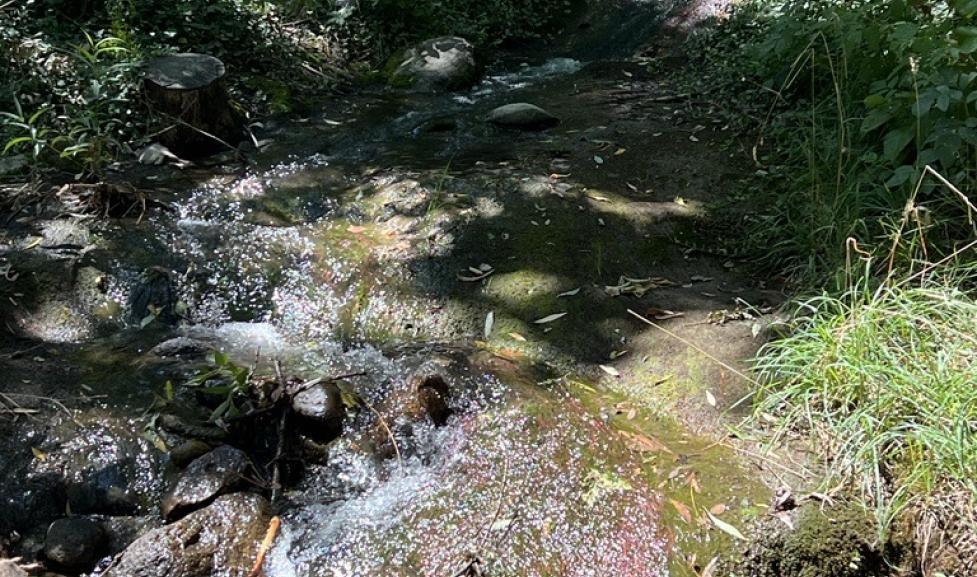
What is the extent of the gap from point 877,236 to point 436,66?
5210 mm

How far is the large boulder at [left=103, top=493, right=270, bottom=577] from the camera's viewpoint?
2.71m

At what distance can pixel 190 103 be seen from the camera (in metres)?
5.91

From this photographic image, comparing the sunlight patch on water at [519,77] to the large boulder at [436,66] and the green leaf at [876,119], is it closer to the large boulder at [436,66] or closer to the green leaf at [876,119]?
the large boulder at [436,66]

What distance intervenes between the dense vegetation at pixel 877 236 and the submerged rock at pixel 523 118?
160 centimetres

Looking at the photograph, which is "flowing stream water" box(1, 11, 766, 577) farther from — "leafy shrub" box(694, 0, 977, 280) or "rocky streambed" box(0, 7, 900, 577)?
"leafy shrub" box(694, 0, 977, 280)

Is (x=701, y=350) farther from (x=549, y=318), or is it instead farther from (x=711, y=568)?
(x=711, y=568)

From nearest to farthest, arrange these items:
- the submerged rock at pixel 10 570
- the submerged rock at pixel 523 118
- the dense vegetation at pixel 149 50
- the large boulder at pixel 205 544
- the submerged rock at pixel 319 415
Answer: the submerged rock at pixel 10 570, the large boulder at pixel 205 544, the submerged rock at pixel 319 415, the dense vegetation at pixel 149 50, the submerged rock at pixel 523 118

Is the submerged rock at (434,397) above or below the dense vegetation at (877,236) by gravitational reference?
below

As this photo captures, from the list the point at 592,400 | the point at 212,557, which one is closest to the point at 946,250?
the point at 592,400

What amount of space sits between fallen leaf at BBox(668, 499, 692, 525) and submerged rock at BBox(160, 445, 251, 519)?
1746 mm

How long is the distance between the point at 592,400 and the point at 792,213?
1983 millimetres

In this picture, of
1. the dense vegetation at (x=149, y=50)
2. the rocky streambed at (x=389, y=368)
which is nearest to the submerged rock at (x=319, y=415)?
the rocky streambed at (x=389, y=368)

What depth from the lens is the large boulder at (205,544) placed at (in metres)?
2.71

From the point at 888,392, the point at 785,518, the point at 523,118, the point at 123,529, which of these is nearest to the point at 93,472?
the point at 123,529
